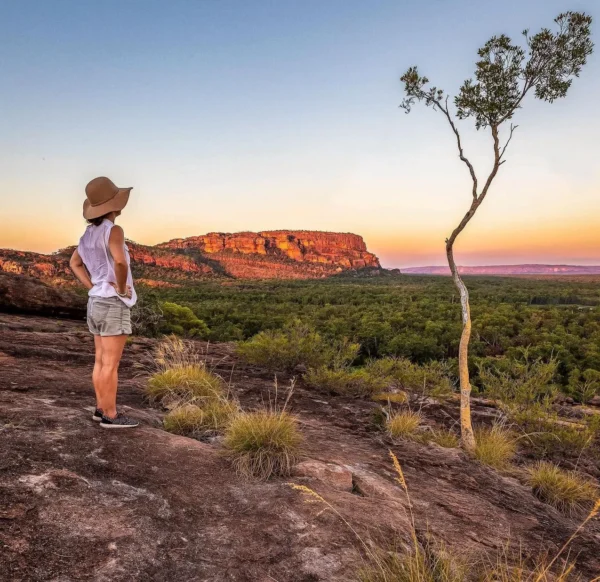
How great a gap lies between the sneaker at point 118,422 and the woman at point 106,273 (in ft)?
0.05

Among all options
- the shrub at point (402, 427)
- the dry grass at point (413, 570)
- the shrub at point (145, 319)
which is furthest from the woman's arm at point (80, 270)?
the shrub at point (145, 319)

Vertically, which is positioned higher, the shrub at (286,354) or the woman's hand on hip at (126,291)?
the woman's hand on hip at (126,291)

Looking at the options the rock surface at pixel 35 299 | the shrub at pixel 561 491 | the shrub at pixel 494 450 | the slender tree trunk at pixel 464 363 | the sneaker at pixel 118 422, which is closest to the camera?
the sneaker at pixel 118 422

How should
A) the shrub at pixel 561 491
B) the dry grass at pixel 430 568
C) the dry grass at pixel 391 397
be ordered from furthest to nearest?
the dry grass at pixel 391 397
the shrub at pixel 561 491
the dry grass at pixel 430 568

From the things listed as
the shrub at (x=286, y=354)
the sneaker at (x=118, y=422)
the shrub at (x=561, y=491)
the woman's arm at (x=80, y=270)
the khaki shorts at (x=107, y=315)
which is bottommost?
the shrub at (x=561, y=491)

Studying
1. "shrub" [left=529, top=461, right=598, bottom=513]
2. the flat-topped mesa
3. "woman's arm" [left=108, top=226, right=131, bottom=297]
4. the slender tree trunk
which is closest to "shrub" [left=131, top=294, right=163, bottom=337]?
"woman's arm" [left=108, top=226, right=131, bottom=297]

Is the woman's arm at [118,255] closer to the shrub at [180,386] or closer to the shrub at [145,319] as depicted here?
the shrub at [180,386]

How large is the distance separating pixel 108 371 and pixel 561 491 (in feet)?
14.6

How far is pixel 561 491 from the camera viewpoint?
14.2 feet

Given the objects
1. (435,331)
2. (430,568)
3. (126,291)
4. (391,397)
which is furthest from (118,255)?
(435,331)

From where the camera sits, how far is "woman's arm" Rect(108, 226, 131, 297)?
10.9 feet

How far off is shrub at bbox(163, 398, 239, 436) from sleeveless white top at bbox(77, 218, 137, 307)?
4.81 feet

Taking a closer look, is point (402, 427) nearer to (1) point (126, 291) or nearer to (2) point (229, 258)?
(1) point (126, 291)

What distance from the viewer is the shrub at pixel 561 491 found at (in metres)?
4.25
